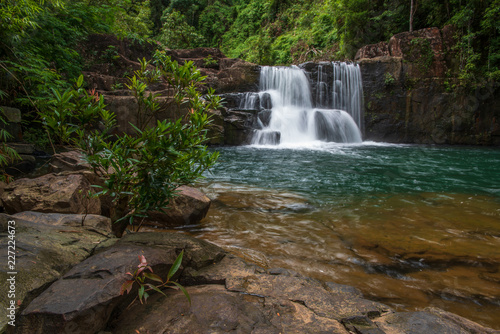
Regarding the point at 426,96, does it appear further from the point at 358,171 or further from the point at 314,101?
the point at 358,171

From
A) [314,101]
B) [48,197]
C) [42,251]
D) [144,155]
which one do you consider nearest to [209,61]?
[314,101]

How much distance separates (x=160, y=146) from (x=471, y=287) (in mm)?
3126

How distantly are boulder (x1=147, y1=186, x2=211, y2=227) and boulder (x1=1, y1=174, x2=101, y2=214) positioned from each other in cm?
80

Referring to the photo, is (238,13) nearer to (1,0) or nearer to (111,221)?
(1,0)

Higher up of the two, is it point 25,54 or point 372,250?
point 25,54

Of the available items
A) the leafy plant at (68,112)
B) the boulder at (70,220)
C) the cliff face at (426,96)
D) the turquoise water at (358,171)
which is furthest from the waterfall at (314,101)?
the leafy plant at (68,112)

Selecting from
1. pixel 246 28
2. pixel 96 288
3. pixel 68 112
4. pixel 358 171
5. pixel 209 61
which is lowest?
pixel 358 171

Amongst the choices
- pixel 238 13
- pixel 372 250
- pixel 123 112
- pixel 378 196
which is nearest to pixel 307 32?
pixel 238 13

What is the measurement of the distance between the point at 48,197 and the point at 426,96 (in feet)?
60.1

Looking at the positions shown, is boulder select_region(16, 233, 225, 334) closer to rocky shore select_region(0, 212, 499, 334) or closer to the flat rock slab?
rocky shore select_region(0, 212, 499, 334)

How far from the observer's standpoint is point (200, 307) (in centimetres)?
166

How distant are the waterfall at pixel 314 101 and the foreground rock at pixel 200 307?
A: 13.6 m

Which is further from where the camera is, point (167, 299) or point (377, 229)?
point (377, 229)

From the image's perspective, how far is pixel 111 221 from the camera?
2713 millimetres
